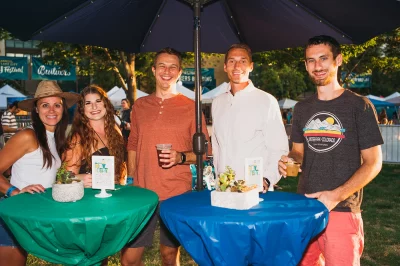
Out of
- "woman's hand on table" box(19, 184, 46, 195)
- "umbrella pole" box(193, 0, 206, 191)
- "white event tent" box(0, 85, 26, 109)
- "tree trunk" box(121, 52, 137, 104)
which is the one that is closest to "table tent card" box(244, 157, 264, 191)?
"umbrella pole" box(193, 0, 206, 191)

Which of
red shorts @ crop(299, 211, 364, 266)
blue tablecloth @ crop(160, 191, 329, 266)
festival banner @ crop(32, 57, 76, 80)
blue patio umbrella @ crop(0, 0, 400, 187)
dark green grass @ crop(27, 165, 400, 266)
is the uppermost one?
festival banner @ crop(32, 57, 76, 80)

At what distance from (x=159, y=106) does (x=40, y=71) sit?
1778 cm

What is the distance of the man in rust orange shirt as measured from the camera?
3.73m

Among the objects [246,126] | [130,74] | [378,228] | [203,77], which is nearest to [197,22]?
[246,126]

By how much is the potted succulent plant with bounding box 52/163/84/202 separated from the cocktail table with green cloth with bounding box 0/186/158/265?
6cm

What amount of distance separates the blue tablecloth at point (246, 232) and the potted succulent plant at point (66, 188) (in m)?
0.73

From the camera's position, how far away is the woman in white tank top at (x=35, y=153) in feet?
10.7

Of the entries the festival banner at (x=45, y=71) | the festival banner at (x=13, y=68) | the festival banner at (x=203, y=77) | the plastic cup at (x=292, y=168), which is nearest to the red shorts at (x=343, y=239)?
the plastic cup at (x=292, y=168)

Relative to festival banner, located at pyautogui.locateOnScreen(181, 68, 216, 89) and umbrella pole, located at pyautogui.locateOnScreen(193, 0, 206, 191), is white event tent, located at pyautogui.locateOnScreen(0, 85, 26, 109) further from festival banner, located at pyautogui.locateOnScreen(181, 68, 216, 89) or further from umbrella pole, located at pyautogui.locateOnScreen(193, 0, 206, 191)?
umbrella pole, located at pyautogui.locateOnScreen(193, 0, 206, 191)

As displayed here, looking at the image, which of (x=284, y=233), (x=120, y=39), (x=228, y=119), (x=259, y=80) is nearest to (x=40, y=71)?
(x=120, y=39)

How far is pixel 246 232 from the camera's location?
233 cm

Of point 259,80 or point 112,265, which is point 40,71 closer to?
point 112,265

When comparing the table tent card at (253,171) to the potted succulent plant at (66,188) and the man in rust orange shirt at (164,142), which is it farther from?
the potted succulent plant at (66,188)

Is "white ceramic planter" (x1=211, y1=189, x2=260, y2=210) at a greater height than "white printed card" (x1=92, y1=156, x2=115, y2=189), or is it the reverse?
"white printed card" (x1=92, y1=156, x2=115, y2=189)
